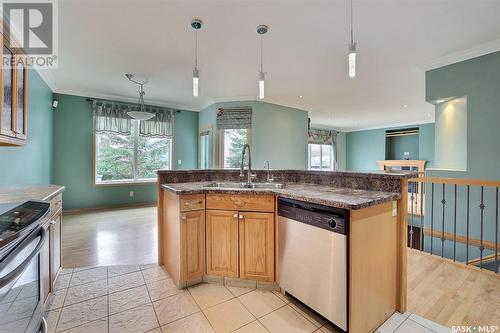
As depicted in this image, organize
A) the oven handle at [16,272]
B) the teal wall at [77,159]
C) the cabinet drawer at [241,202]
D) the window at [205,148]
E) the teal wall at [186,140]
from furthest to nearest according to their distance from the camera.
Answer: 1. the teal wall at [186,140]
2. the window at [205,148]
3. the teal wall at [77,159]
4. the cabinet drawer at [241,202]
5. the oven handle at [16,272]

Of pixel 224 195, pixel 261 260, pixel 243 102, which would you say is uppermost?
pixel 243 102

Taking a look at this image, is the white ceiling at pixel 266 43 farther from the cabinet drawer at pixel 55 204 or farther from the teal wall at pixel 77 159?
the cabinet drawer at pixel 55 204

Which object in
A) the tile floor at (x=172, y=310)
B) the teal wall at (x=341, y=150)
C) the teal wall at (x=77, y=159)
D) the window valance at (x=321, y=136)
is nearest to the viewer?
the tile floor at (x=172, y=310)

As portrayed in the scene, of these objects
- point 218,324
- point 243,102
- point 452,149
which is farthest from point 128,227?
point 452,149

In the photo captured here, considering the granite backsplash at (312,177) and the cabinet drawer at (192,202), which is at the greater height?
the granite backsplash at (312,177)

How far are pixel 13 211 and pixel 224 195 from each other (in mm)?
1363

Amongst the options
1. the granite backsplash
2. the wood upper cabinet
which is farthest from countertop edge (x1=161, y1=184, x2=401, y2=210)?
the wood upper cabinet

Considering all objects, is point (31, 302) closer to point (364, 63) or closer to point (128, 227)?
point (128, 227)

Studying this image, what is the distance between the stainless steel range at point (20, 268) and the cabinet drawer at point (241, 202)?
3.85 ft

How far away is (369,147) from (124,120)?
364 inches

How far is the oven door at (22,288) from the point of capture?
88 centimetres

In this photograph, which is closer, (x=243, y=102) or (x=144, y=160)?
(x=243, y=102)

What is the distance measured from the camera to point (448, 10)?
7.12ft

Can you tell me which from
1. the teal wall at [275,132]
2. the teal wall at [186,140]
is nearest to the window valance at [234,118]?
the teal wall at [275,132]
